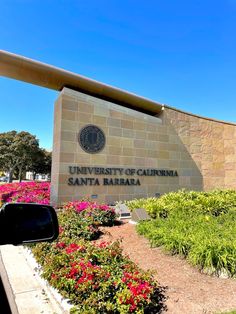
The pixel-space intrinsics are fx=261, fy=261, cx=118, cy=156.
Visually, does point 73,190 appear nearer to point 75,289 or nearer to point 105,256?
point 105,256

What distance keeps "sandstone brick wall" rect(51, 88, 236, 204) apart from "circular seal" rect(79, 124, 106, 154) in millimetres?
201

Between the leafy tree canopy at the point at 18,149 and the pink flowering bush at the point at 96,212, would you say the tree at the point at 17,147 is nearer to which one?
the leafy tree canopy at the point at 18,149

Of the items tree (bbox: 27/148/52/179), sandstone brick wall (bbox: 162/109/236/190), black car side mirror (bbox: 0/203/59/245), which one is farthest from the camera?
tree (bbox: 27/148/52/179)

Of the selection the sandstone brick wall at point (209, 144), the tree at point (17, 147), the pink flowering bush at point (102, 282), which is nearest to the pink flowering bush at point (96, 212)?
the pink flowering bush at point (102, 282)

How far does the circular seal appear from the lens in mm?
12359

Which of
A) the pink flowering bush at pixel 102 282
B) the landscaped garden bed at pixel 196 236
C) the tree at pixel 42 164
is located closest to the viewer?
the pink flowering bush at pixel 102 282

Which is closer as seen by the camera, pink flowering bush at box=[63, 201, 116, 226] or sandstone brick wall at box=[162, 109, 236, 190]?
pink flowering bush at box=[63, 201, 116, 226]

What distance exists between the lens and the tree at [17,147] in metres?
44.4

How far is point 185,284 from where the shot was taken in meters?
4.71

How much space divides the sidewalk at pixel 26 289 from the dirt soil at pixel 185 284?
1.80m

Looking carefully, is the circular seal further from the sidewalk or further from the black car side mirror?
the black car side mirror

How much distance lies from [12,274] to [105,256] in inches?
84.4

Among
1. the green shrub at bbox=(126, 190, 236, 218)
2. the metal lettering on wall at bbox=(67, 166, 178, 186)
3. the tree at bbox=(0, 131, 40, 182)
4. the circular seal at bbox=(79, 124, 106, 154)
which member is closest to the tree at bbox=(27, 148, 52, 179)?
the tree at bbox=(0, 131, 40, 182)

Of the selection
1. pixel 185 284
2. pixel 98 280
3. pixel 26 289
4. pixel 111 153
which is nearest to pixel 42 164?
pixel 111 153
